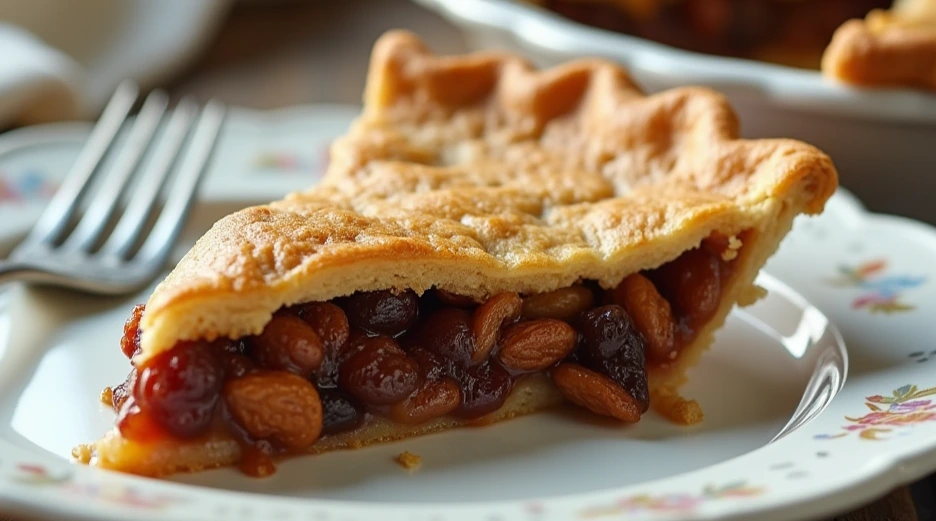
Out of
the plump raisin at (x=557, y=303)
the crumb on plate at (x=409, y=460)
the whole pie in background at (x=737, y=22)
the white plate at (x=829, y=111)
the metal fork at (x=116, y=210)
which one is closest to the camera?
the crumb on plate at (x=409, y=460)

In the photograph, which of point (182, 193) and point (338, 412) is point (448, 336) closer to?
point (338, 412)

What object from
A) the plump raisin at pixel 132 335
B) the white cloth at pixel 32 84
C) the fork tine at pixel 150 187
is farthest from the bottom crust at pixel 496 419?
the white cloth at pixel 32 84

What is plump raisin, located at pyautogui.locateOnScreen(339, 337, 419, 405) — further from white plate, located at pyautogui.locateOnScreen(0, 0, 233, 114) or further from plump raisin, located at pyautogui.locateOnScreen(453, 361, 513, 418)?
white plate, located at pyautogui.locateOnScreen(0, 0, 233, 114)

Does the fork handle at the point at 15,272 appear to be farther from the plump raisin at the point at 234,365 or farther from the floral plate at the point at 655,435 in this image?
the plump raisin at the point at 234,365

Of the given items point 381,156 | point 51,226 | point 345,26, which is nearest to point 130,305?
point 51,226

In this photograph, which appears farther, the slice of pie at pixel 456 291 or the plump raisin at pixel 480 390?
the plump raisin at pixel 480 390

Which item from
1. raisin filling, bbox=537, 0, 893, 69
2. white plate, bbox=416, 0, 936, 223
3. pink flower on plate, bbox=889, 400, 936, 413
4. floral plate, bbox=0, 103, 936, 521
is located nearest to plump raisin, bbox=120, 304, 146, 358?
floral plate, bbox=0, 103, 936, 521

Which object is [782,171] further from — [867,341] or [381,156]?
[381,156]
